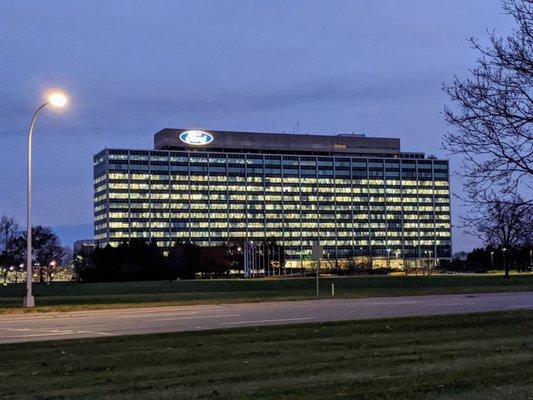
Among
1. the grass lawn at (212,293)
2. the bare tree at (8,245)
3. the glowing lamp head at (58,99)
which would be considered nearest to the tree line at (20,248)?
the bare tree at (8,245)

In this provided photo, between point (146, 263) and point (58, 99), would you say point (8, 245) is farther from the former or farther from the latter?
point (58, 99)

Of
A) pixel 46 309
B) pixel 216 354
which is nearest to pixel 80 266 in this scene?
pixel 46 309

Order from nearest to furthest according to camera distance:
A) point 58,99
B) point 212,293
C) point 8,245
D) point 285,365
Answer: point 285,365 → point 58,99 → point 212,293 → point 8,245

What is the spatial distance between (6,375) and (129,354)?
7.95ft

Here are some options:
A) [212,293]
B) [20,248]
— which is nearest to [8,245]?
[20,248]

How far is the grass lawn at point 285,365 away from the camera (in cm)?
855

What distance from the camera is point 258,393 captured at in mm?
8367

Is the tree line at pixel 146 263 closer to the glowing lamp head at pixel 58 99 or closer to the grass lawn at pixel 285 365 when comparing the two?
the glowing lamp head at pixel 58 99

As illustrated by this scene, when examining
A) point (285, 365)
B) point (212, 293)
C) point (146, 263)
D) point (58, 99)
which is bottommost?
point (212, 293)

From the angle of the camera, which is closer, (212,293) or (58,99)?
(58,99)

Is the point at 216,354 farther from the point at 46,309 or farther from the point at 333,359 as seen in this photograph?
the point at 46,309

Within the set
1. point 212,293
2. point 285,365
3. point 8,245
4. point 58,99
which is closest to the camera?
point 285,365

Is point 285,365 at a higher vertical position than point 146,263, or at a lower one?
higher

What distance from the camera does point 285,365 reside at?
35.2 ft
